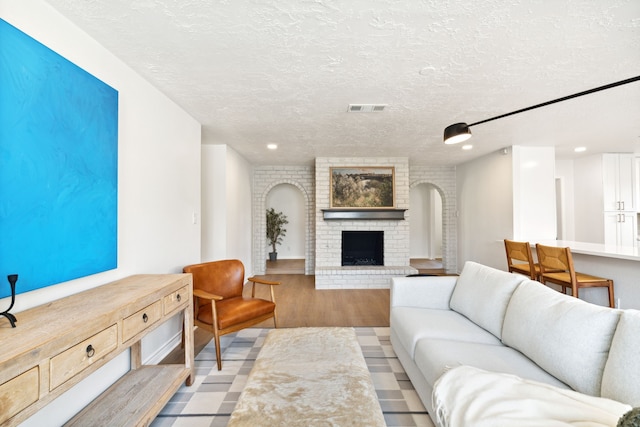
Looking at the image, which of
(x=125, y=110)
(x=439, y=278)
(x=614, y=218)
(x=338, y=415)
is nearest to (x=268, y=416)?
(x=338, y=415)

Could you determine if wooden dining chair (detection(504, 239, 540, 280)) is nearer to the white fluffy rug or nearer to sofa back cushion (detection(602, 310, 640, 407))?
sofa back cushion (detection(602, 310, 640, 407))

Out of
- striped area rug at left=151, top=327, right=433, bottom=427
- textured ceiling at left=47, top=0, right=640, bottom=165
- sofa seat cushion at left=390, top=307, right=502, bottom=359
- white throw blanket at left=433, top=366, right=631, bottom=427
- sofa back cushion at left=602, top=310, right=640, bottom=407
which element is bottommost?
striped area rug at left=151, top=327, right=433, bottom=427

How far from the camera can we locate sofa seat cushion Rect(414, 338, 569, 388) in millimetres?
1500

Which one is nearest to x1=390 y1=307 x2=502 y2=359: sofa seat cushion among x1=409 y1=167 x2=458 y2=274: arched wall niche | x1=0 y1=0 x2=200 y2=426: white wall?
x1=0 y1=0 x2=200 y2=426: white wall

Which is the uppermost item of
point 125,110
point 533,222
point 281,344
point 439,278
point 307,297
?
point 125,110

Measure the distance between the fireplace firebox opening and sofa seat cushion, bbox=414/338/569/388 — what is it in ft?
13.6

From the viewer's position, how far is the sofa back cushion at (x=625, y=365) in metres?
1.10

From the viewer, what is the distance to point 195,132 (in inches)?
131

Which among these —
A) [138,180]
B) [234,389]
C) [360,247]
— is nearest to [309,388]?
[234,389]

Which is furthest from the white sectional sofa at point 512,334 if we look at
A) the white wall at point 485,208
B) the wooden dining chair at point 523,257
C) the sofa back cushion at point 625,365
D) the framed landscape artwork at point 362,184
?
the framed landscape artwork at point 362,184

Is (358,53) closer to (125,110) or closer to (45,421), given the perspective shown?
(125,110)

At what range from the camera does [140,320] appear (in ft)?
5.20

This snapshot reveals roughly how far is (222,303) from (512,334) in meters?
2.35

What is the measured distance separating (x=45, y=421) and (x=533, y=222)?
594cm
